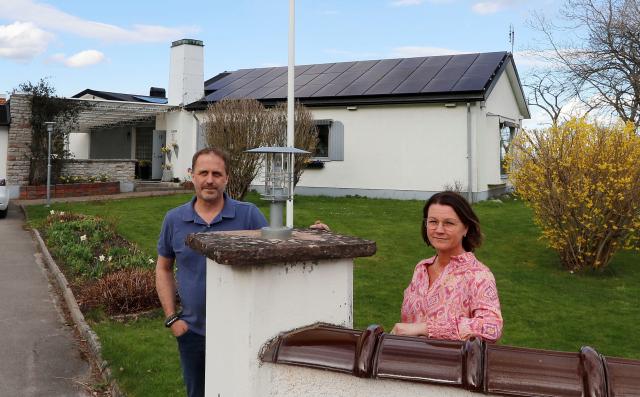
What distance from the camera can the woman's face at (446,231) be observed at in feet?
7.77

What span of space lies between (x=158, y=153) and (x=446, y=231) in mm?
21051

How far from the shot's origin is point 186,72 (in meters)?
21.1

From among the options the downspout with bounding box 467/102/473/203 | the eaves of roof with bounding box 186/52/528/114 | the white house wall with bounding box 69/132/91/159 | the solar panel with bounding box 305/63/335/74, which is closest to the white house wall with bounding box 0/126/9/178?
the eaves of roof with bounding box 186/52/528/114

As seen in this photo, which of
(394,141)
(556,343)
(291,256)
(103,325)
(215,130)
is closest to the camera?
(291,256)

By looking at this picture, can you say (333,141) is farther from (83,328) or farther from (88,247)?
(83,328)

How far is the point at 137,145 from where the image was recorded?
24.8 meters

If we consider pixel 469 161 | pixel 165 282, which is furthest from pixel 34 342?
pixel 469 161

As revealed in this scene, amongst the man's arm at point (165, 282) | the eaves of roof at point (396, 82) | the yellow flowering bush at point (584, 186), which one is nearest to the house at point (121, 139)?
the eaves of roof at point (396, 82)

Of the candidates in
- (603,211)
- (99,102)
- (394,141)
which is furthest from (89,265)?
(99,102)

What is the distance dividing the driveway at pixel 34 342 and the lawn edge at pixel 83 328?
4.7 inches

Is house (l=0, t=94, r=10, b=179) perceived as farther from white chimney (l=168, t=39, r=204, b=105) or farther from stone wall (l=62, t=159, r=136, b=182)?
white chimney (l=168, t=39, r=204, b=105)

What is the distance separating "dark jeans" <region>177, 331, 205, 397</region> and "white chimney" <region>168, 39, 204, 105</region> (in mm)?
19023

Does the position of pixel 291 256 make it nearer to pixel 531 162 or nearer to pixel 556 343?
pixel 556 343

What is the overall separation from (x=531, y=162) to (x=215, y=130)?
8.49 m
